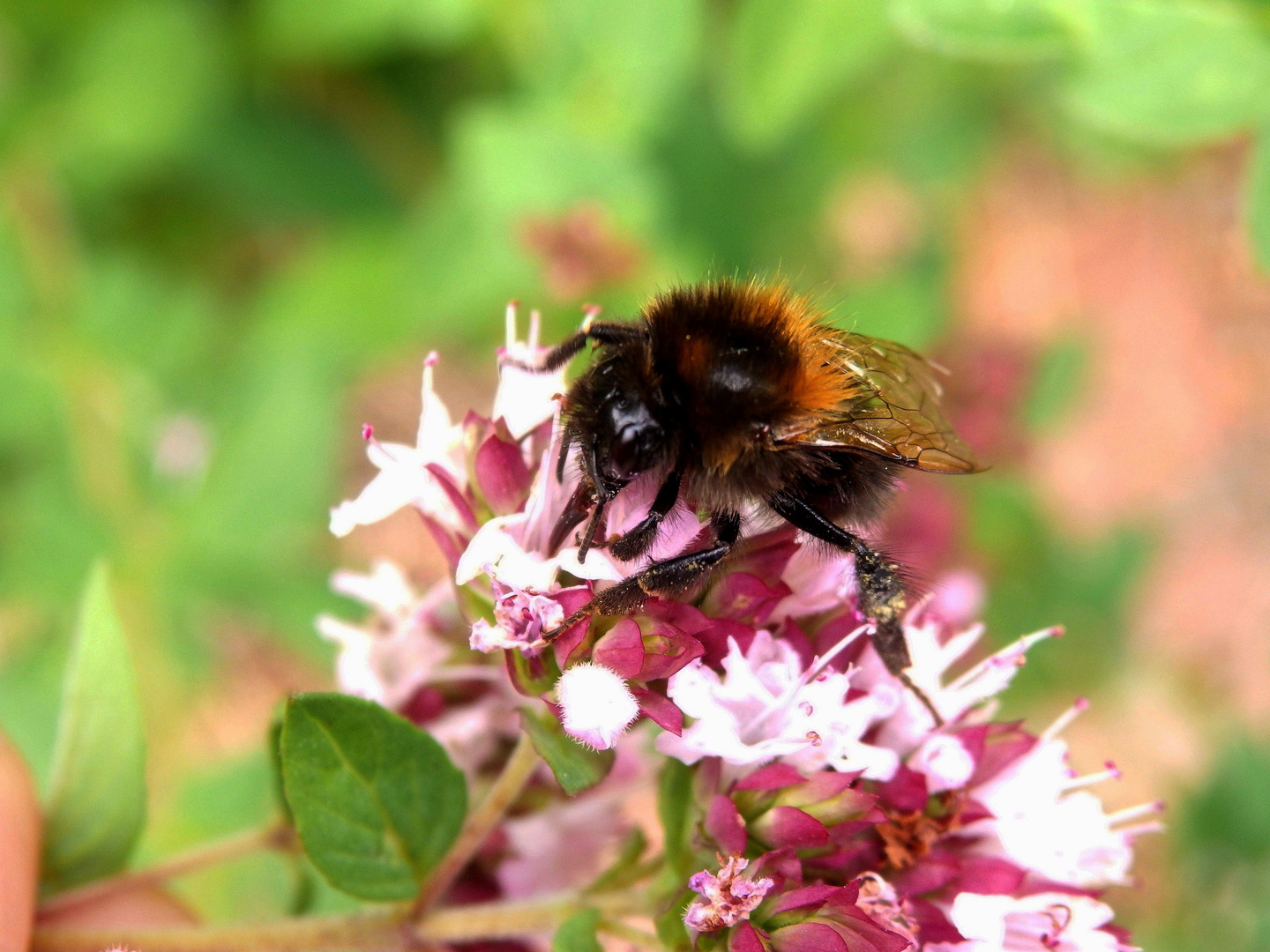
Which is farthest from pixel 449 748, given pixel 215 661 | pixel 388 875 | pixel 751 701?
pixel 215 661

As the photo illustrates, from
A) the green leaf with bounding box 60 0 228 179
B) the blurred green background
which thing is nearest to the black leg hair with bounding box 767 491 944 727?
the blurred green background

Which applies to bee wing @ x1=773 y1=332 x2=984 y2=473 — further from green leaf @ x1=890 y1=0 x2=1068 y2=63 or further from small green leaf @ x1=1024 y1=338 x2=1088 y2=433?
small green leaf @ x1=1024 y1=338 x2=1088 y2=433

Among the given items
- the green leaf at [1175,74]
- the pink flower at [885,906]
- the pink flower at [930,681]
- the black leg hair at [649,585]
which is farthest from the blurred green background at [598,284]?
the pink flower at [885,906]

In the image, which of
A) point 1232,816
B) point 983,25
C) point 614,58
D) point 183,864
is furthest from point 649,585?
point 1232,816

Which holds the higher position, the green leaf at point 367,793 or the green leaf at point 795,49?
the green leaf at point 795,49

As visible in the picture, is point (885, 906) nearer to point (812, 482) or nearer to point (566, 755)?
point (566, 755)

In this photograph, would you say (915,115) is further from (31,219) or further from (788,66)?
(31,219)

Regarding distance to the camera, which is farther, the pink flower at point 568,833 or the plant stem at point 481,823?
the pink flower at point 568,833

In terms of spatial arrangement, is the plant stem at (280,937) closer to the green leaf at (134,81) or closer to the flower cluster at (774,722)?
the flower cluster at (774,722)
